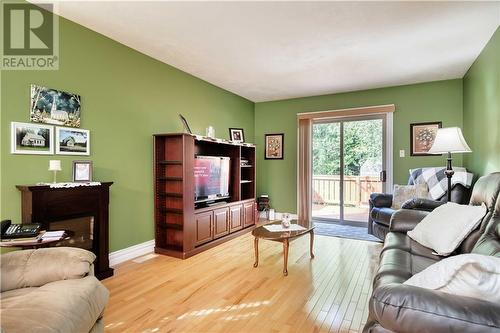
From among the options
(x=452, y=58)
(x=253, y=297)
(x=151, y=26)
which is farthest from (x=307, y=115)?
(x=253, y=297)

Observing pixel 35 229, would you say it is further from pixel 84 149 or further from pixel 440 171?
pixel 440 171

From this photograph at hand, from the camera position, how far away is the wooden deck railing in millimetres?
4883

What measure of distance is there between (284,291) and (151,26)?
2840 millimetres

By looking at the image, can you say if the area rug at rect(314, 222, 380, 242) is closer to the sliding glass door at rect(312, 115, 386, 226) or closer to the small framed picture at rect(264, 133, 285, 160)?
the sliding glass door at rect(312, 115, 386, 226)

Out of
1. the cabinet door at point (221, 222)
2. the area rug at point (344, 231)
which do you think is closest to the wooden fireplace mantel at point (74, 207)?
the cabinet door at point (221, 222)

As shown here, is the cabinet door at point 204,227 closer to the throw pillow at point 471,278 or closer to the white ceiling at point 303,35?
the white ceiling at point 303,35

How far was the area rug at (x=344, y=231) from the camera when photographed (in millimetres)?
4184

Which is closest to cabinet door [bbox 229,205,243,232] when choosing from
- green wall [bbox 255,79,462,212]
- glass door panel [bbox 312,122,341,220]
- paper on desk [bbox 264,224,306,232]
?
paper on desk [bbox 264,224,306,232]

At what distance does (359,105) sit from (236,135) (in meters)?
2.33

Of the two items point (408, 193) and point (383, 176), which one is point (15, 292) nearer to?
point (408, 193)

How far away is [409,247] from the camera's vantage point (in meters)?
2.07

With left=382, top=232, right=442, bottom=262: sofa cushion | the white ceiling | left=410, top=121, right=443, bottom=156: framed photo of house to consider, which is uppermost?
the white ceiling

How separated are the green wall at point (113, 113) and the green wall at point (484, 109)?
12.3 feet

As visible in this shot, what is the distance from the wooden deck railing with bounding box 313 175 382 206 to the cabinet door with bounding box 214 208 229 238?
7.54 ft
